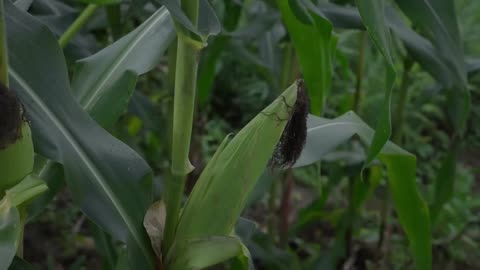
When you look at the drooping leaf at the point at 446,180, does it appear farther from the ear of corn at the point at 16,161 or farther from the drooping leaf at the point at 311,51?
the ear of corn at the point at 16,161

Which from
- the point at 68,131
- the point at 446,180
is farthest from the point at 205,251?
the point at 446,180

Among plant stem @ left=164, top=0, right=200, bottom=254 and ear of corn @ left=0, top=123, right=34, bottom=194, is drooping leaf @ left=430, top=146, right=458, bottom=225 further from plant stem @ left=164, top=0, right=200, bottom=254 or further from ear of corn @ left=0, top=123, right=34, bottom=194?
ear of corn @ left=0, top=123, right=34, bottom=194

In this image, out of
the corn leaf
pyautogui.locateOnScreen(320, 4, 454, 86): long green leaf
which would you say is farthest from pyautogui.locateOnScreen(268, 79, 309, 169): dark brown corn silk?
pyautogui.locateOnScreen(320, 4, 454, 86): long green leaf

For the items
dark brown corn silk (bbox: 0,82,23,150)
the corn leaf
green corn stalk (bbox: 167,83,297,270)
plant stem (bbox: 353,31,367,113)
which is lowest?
plant stem (bbox: 353,31,367,113)

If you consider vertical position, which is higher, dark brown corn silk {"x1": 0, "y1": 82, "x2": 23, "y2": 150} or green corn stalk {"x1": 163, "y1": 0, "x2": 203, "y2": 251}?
dark brown corn silk {"x1": 0, "y1": 82, "x2": 23, "y2": 150}

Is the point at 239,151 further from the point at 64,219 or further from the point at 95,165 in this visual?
the point at 64,219

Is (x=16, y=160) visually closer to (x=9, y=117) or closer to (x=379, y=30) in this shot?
(x=9, y=117)

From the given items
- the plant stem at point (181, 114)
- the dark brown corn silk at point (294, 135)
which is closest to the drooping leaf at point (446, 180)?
the dark brown corn silk at point (294, 135)
